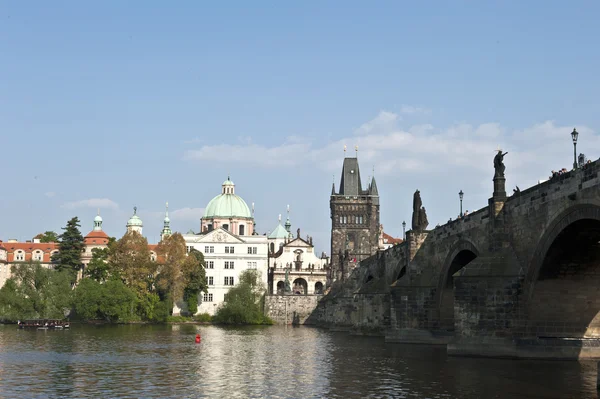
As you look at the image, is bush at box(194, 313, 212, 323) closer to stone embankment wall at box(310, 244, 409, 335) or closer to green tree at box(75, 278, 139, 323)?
green tree at box(75, 278, 139, 323)

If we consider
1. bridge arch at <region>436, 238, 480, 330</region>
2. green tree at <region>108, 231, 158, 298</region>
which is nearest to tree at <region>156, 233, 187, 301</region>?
green tree at <region>108, 231, 158, 298</region>

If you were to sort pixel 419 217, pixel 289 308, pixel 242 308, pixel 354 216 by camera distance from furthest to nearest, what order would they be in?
pixel 354 216, pixel 289 308, pixel 242 308, pixel 419 217

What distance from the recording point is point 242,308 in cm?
10438

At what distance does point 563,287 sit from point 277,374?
1374cm

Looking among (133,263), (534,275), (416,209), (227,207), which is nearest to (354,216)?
(227,207)

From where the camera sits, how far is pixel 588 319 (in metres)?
37.7

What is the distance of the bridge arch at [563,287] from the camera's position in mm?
36406

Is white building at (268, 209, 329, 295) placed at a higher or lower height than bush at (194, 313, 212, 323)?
higher

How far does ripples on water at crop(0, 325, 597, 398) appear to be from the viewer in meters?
28.3

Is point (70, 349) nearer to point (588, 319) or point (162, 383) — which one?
point (162, 383)

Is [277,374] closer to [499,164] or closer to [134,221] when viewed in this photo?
[499,164]

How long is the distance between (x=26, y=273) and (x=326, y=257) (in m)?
78.7

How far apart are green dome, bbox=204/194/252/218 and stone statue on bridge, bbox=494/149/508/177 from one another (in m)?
110

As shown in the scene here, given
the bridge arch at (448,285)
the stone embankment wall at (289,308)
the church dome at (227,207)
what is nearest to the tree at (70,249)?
the stone embankment wall at (289,308)
